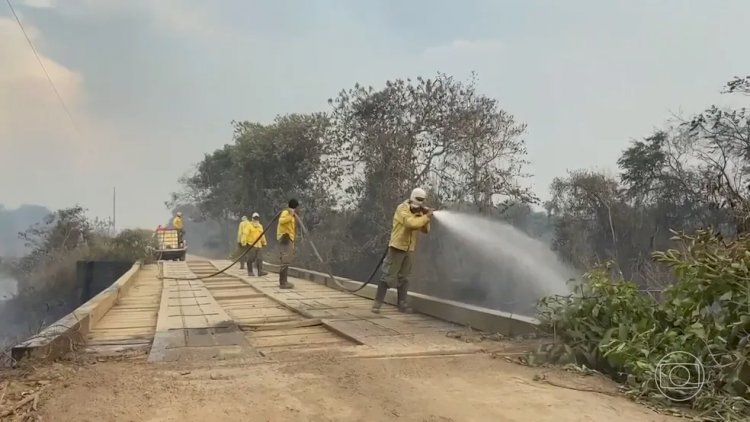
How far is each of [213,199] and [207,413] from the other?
44724 mm

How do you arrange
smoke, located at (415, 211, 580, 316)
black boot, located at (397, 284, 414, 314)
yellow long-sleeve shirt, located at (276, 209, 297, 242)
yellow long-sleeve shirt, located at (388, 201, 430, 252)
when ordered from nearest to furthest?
yellow long-sleeve shirt, located at (388, 201, 430, 252)
black boot, located at (397, 284, 414, 314)
smoke, located at (415, 211, 580, 316)
yellow long-sleeve shirt, located at (276, 209, 297, 242)

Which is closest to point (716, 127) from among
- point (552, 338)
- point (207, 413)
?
point (552, 338)

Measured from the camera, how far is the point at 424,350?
5.76m

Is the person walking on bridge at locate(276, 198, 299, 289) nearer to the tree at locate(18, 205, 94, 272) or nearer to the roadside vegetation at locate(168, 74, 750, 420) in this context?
the roadside vegetation at locate(168, 74, 750, 420)

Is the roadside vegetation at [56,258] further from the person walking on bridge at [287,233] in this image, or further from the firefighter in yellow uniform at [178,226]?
the person walking on bridge at [287,233]

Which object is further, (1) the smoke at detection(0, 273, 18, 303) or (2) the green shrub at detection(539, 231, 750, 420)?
(1) the smoke at detection(0, 273, 18, 303)

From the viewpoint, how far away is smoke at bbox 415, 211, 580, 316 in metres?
9.05

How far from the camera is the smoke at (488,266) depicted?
29.7 feet

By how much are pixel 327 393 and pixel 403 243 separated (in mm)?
4112

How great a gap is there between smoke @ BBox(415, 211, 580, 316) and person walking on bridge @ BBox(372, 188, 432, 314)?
101 cm

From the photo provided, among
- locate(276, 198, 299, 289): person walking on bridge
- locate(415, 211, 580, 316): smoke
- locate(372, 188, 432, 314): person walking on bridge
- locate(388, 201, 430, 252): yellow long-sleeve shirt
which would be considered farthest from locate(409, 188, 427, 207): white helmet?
locate(276, 198, 299, 289): person walking on bridge

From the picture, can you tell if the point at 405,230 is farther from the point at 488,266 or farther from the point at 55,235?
the point at 55,235

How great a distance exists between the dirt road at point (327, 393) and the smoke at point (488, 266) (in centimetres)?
203

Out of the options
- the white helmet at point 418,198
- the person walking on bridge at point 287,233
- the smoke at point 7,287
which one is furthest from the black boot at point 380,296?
the smoke at point 7,287
